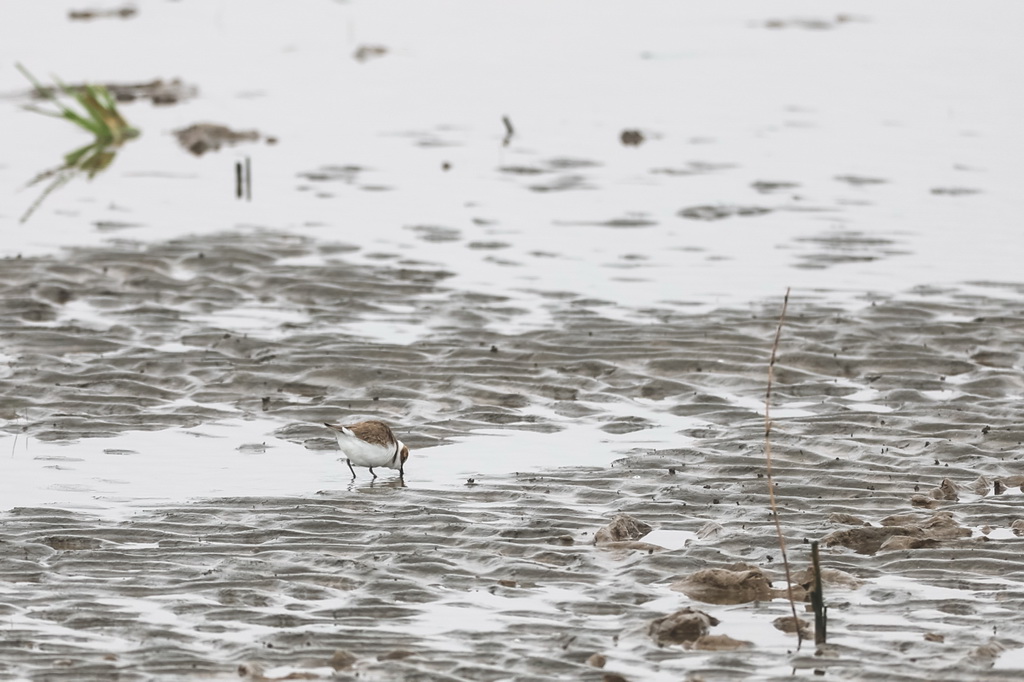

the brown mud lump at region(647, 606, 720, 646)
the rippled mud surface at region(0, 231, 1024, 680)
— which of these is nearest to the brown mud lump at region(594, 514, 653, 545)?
the rippled mud surface at region(0, 231, 1024, 680)

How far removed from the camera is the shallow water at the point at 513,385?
24.8ft

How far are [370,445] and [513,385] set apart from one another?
2.49m

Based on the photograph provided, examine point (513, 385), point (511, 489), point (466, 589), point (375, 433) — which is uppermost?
point (375, 433)

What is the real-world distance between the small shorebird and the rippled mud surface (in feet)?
0.61

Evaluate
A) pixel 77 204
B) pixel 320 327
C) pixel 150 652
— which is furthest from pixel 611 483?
pixel 77 204

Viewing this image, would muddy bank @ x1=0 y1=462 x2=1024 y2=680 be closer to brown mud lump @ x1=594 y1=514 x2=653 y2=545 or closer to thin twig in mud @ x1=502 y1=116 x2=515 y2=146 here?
brown mud lump @ x1=594 y1=514 x2=653 y2=545

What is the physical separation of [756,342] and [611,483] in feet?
11.5

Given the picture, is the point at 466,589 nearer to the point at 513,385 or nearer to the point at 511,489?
the point at 511,489

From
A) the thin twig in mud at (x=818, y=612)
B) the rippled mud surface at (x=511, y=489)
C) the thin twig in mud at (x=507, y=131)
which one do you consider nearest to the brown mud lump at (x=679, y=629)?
the rippled mud surface at (x=511, y=489)

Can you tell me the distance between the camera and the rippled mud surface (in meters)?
7.29

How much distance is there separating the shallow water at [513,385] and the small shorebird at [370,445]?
183 millimetres

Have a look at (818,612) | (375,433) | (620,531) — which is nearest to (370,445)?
(375,433)

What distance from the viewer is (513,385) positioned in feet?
39.7

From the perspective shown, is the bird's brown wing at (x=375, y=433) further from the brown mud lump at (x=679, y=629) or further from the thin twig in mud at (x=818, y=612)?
the thin twig in mud at (x=818, y=612)
